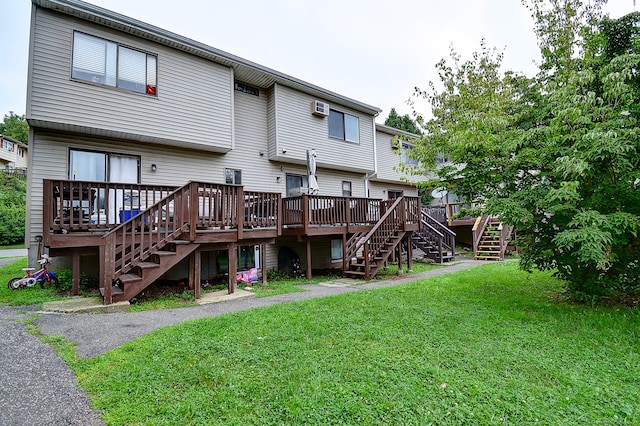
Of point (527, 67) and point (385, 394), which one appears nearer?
point (385, 394)

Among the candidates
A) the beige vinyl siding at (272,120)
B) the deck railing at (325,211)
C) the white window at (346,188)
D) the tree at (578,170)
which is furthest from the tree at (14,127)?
the tree at (578,170)

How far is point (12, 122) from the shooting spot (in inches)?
1783

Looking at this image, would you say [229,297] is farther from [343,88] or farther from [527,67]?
[343,88]

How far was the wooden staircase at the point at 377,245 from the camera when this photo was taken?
Answer: 30.6 feet

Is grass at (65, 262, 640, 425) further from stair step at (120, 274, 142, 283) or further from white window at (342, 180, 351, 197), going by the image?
white window at (342, 180, 351, 197)

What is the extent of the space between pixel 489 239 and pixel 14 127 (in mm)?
60906

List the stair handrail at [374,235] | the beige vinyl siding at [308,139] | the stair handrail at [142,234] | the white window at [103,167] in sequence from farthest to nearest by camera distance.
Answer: the beige vinyl siding at [308,139] < the stair handrail at [374,235] < the white window at [103,167] < the stair handrail at [142,234]

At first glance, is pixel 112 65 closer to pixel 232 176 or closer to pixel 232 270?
pixel 232 176

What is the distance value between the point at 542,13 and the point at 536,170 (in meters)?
8.93

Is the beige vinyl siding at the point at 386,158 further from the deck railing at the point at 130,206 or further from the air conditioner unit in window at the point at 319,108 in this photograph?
the deck railing at the point at 130,206

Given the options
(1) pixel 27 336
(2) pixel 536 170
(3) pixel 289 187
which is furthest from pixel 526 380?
(3) pixel 289 187

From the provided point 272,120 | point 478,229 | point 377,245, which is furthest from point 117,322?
point 478,229

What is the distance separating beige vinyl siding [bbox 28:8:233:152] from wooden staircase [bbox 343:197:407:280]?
5.23 m

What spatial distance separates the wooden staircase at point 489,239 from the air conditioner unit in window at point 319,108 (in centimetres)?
871
